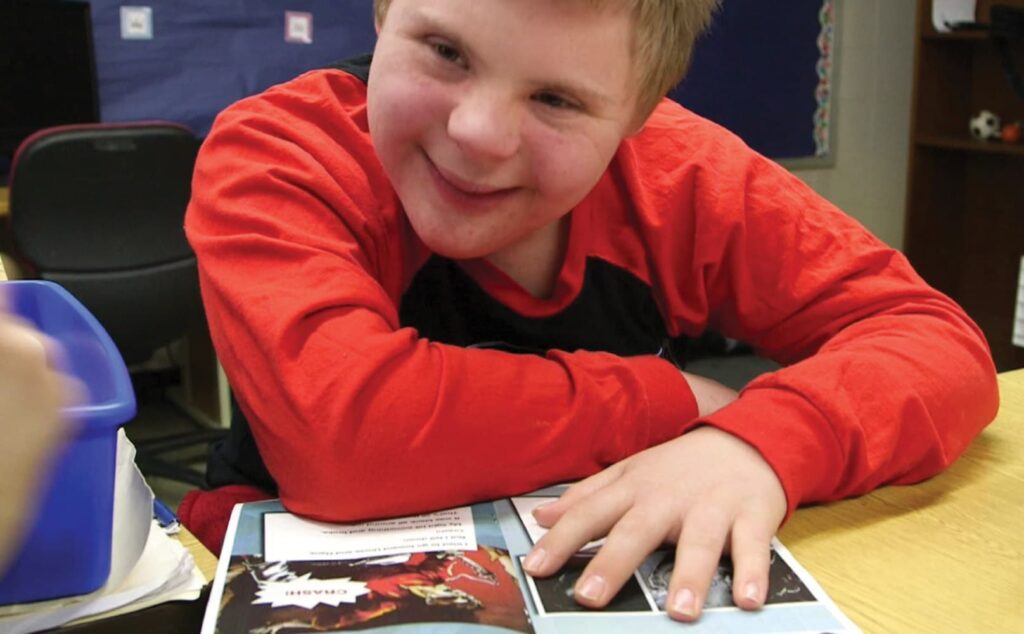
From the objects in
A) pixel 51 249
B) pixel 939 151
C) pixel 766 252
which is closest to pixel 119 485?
pixel 766 252

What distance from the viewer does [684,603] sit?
50cm

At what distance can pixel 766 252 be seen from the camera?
2.99 feet

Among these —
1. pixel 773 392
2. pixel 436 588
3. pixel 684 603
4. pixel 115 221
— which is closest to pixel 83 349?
pixel 436 588

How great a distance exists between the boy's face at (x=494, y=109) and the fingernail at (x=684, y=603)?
33 cm

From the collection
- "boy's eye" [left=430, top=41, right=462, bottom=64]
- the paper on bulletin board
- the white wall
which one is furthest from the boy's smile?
the white wall

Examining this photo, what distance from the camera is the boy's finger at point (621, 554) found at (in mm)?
505

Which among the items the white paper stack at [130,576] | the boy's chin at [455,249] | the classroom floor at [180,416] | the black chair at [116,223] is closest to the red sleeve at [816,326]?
the boy's chin at [455,249]

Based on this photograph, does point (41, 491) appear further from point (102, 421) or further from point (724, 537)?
point (724, 537)

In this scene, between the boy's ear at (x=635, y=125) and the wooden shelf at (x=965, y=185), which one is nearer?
the boy's ear at (x=635, y=125)

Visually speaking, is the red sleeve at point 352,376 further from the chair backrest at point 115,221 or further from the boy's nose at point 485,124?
the chair backrest at point 115,221

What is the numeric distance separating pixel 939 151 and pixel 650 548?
3460 millimetres

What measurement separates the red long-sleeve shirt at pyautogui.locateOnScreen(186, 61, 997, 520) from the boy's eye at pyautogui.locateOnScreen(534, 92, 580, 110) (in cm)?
18

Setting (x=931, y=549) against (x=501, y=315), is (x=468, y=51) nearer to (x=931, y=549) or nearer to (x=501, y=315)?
(x=501, y=315)

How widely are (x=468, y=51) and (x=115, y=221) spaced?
1795 millimetres
